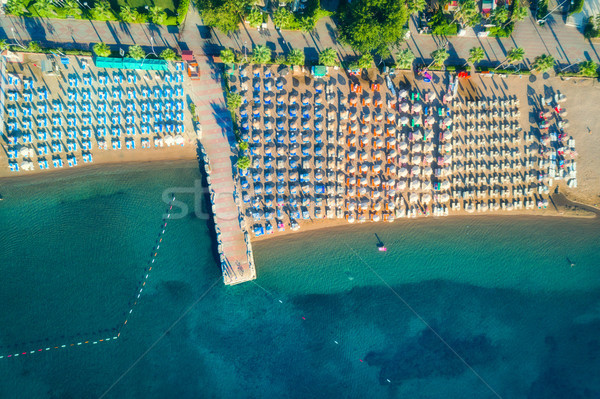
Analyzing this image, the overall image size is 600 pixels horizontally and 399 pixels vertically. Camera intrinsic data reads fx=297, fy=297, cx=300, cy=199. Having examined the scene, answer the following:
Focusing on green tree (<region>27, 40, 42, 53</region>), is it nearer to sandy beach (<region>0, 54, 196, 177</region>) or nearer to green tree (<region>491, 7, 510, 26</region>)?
sandy beach (<region>0, 54, 196, 177</region>)

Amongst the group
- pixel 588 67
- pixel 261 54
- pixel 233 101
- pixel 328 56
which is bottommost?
pixel 233 101

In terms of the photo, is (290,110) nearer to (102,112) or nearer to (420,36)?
(420,36)

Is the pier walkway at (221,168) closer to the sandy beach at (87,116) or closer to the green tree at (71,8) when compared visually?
the sandy beach at (87,116)

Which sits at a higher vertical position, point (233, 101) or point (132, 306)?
point (233, 101)

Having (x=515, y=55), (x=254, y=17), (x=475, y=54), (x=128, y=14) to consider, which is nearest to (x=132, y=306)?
(x=128, y=14)

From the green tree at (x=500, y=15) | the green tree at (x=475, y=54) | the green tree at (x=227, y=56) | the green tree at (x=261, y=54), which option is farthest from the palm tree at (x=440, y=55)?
the green tree at (x=227, y=56)

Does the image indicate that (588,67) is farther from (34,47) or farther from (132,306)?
(34,47)
